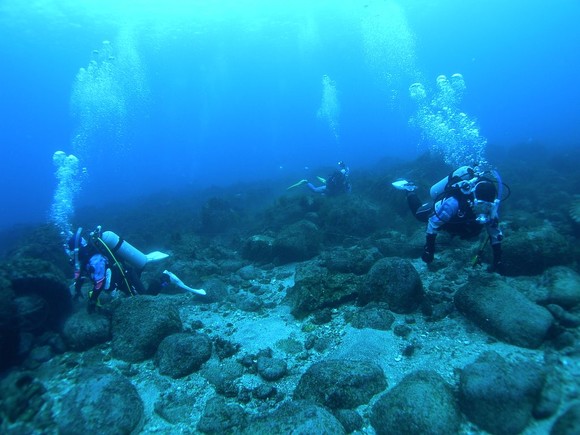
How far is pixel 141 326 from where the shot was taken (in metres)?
6.01

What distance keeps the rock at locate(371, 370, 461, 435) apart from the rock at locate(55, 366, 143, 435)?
3.30m

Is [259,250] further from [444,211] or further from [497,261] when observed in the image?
[497,261]

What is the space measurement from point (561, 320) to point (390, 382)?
307 centimetres

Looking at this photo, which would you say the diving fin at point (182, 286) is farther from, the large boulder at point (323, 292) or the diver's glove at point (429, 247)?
the diver's glove at point (429, 247)

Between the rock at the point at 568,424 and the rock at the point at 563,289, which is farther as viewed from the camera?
the rock at the point at 563,289

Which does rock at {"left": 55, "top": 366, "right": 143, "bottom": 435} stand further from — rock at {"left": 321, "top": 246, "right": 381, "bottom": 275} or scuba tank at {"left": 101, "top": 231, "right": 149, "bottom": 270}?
rock at {"left": 321, "top": 246, "right": 381, "bottom": 275}

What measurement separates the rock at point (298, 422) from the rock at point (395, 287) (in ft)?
9.91

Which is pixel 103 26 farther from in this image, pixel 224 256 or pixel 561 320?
pixel 561 320

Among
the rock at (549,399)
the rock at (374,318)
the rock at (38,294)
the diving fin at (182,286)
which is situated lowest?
the rock at (549,399)

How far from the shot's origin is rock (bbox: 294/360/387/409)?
4215 millimetres

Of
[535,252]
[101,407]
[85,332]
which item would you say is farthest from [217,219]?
[535,252]

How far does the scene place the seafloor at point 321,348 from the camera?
150 inches

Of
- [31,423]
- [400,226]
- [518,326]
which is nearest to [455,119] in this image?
[400,226]

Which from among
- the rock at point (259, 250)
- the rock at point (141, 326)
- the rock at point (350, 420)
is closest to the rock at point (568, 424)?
the rock at point (350, 420)
